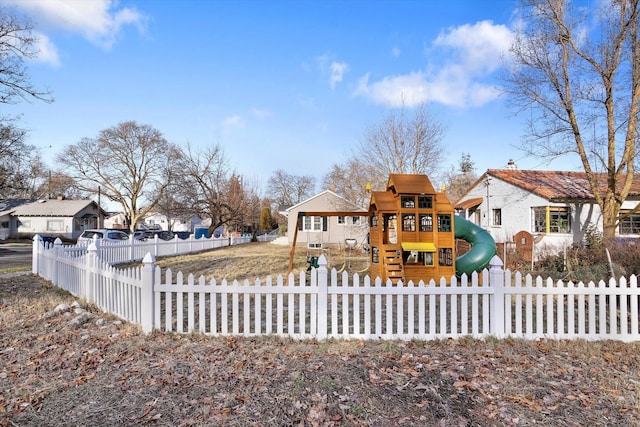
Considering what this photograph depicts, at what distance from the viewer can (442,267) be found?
10.0 m

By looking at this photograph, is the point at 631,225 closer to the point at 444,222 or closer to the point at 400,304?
the point at 444,222

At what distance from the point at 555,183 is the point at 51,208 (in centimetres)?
4839

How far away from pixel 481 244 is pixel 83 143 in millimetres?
45943

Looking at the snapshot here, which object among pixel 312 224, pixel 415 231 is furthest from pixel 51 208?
pixel 415 231

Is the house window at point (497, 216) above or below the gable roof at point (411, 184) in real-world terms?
below

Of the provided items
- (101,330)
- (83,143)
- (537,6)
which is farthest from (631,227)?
(83,143)

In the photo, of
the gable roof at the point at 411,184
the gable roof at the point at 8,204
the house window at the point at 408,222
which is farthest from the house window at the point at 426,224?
the gable roof at the point at 8,204

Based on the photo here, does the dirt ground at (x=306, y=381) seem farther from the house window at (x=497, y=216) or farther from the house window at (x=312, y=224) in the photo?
the house window at (x=312, y=224)

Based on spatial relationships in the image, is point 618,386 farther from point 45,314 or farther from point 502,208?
point 502,208

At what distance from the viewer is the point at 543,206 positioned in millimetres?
17562

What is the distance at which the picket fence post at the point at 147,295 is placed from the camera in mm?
5180

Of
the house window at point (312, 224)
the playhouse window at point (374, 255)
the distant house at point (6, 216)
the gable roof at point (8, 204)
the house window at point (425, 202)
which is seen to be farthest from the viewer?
the gable roof at point (8, 204)

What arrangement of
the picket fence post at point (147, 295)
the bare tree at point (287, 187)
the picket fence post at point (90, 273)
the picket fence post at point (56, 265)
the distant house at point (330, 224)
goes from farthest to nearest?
the bare tree at point (287, 187)
the distant house at point (330, 224)
the picket fence post at point (56, 265)
the picket fence post at point (90, 273)
the picket fence post at point (147, 295)

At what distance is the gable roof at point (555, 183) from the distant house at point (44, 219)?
4191cm
